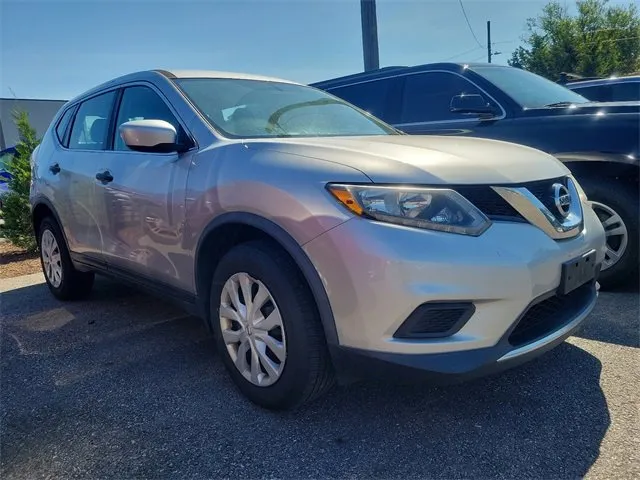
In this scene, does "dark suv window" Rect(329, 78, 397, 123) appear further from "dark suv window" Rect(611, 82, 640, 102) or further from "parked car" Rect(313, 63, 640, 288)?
"dark suv window" Rect(611, 82, 640, 102)

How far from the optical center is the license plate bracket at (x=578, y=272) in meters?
2.28

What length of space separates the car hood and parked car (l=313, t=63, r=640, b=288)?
1.53 meters

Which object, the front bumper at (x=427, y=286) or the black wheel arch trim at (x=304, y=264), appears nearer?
the front bumper at (x=427, y=286)

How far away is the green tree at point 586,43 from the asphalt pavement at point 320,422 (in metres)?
28.6

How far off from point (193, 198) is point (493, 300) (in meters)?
1.57

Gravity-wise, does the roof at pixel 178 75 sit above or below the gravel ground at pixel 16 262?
above

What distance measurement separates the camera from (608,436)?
2262 mm

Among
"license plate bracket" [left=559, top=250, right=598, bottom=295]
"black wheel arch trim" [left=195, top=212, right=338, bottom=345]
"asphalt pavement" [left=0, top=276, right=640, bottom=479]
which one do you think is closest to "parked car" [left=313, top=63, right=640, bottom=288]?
"asphalt pavement" [left=0, top=276, right=640, bottom=479]

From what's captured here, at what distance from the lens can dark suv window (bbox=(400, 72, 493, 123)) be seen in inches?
198

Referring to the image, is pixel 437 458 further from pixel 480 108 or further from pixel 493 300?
pixel 480 108

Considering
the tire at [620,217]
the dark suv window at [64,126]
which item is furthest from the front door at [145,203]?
the tire at [620,217]

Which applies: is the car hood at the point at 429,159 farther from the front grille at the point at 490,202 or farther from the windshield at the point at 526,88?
the windshield at the point at 526,88

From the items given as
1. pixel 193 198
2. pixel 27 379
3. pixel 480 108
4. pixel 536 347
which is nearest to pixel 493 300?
pixel 536 347

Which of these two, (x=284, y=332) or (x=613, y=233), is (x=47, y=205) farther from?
(x=613, y=233)
